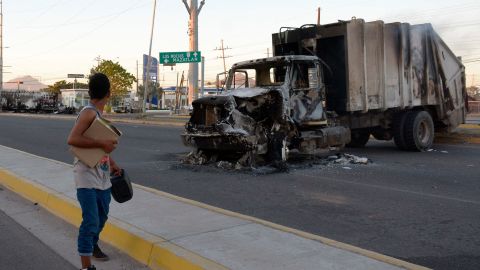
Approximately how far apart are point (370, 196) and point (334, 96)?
4.81m

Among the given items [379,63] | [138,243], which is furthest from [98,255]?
[379,63]

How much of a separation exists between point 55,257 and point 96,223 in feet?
3.54

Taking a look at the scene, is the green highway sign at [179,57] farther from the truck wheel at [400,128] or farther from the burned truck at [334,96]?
the truck wheel at [400,128]

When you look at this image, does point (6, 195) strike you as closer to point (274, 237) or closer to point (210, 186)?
point (210, 186)

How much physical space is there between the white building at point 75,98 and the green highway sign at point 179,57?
34.8m

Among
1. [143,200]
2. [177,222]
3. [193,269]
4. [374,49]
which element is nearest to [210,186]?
[143,200]

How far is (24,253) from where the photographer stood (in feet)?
17.0

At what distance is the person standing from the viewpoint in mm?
4082

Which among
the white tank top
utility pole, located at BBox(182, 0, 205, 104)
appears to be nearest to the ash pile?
the white tank top

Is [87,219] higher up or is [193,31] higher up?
[193,31]

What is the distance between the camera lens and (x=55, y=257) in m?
5.00

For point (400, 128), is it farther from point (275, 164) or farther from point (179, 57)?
point (179, 57)

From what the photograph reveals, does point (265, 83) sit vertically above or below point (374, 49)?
below

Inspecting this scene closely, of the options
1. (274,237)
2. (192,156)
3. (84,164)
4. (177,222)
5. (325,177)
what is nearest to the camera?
(84,164)
